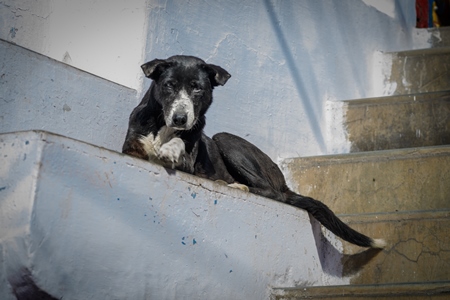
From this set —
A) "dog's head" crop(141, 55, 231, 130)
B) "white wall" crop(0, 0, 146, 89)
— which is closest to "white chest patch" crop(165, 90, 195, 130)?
"dog's head" crop(141, 55, 231, 130)

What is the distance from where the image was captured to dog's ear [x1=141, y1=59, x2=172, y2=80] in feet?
12.5

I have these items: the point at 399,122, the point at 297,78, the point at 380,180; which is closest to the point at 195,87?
the point at 380,180

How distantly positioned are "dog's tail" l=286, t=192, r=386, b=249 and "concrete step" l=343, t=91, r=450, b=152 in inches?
51.4

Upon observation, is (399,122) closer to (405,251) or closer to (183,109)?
(405,251)

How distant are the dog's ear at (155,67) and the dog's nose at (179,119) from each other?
32 cm

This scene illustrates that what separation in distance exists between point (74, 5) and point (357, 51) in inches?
114

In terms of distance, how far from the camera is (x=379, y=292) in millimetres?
3408

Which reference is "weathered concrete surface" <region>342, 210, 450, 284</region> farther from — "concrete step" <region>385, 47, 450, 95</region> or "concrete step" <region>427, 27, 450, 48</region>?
"concrete step" <region>427, 27, 450, 48</region>

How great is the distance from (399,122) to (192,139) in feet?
6.92

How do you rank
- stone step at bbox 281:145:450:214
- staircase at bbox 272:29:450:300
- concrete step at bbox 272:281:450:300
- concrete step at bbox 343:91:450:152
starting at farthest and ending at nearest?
concrete step at bbox 343:91:450:152 → stone step at bbox 281:145:450:214 → staircase at bbox 272:29:450:300 → concrete step at bbox 272:281:450:300

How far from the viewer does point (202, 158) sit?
4234 millimetres

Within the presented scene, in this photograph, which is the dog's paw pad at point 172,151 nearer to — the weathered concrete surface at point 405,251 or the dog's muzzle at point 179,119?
the dog's muzzle at point 179,119

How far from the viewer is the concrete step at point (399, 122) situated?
530 cm

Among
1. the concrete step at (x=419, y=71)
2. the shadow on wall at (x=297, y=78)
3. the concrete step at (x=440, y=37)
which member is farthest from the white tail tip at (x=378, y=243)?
the concrete step at (x=440, y=37)
